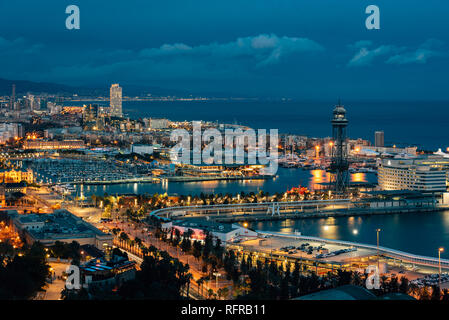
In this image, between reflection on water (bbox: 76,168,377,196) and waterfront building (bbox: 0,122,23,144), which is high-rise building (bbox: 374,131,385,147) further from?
waterfront building (bbox: 0,122,23,144)

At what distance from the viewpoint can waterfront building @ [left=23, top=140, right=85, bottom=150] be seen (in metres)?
29.1

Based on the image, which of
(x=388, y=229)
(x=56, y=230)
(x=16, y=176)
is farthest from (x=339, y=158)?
(x=16, y=176)

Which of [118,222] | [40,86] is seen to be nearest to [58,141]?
[118,222]

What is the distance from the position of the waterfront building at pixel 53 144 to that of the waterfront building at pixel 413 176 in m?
17.3

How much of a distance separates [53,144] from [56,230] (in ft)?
69.3

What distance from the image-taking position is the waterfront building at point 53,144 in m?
29.1

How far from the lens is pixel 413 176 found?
49.2ft

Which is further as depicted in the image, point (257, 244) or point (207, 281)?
point (257, 244)

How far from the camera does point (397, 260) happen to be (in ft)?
27.1

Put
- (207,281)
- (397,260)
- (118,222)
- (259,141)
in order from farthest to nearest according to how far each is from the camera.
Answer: (259,141) → (118,222) → (397,260) → (207,281)

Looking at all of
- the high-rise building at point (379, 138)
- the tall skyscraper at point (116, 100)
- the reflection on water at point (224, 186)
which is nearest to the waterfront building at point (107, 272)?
the reflection on water at point (224, 186)

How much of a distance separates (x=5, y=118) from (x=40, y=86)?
24.3 metres

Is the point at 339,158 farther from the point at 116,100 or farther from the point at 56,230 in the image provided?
the point at 116,100
